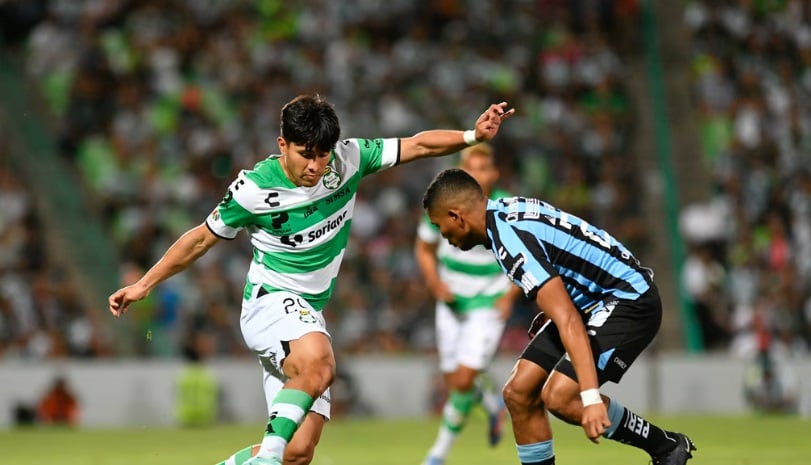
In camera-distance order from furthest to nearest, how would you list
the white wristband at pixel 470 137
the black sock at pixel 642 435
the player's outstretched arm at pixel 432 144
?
the player's outstretched arm at pixel 432 144, the white wristband at pixel 470 137, the black sock at pixel 642 435

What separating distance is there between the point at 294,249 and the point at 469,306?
4499mm

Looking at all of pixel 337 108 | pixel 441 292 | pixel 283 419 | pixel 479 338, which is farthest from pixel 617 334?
pixel 337 108

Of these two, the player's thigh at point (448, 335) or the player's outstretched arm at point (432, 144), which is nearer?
the player's outstretched arm at point (432, 144)

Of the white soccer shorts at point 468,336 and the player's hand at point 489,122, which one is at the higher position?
the player's hand at point 489,122

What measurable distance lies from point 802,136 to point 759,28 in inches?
122

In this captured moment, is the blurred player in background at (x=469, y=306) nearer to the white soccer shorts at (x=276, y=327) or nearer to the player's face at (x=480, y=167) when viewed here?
the player's face at (x=480, y=167)

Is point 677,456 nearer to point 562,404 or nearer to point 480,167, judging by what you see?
point 562,404

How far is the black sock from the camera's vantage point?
25.2ft

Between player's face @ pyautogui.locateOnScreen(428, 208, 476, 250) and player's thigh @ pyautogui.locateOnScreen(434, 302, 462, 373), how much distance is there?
449 cm

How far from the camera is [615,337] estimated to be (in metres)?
7.50

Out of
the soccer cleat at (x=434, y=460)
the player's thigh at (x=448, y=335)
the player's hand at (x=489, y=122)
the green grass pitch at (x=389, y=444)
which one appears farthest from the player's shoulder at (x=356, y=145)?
the player's thigh at (x=448, y=335)

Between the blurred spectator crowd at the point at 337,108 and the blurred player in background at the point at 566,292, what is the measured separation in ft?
36.8

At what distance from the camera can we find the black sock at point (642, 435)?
7.70 metres

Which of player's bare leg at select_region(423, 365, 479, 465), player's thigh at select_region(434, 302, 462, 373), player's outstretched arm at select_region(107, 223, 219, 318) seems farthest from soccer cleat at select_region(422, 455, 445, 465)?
player's outstretched arm at select_region(107, 223, 219, 318)
